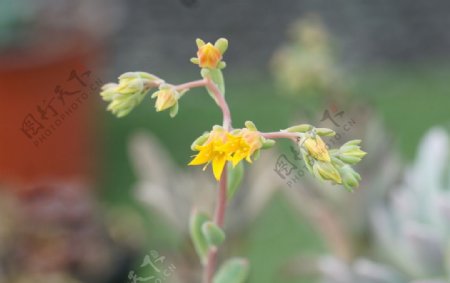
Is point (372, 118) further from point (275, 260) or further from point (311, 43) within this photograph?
point (275, 260)

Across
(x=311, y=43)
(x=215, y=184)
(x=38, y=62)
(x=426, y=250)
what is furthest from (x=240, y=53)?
(x=426, y=250)

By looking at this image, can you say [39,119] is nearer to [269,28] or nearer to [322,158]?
[269,28]

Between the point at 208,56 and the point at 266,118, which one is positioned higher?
the point at 266,118

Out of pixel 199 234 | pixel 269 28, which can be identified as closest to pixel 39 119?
pixel 269 28

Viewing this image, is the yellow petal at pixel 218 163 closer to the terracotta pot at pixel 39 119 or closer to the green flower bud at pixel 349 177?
the green flower bud at pixel 349 177

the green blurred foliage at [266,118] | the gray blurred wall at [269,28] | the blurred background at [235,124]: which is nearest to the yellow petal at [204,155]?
the blurred background at [235,124]
